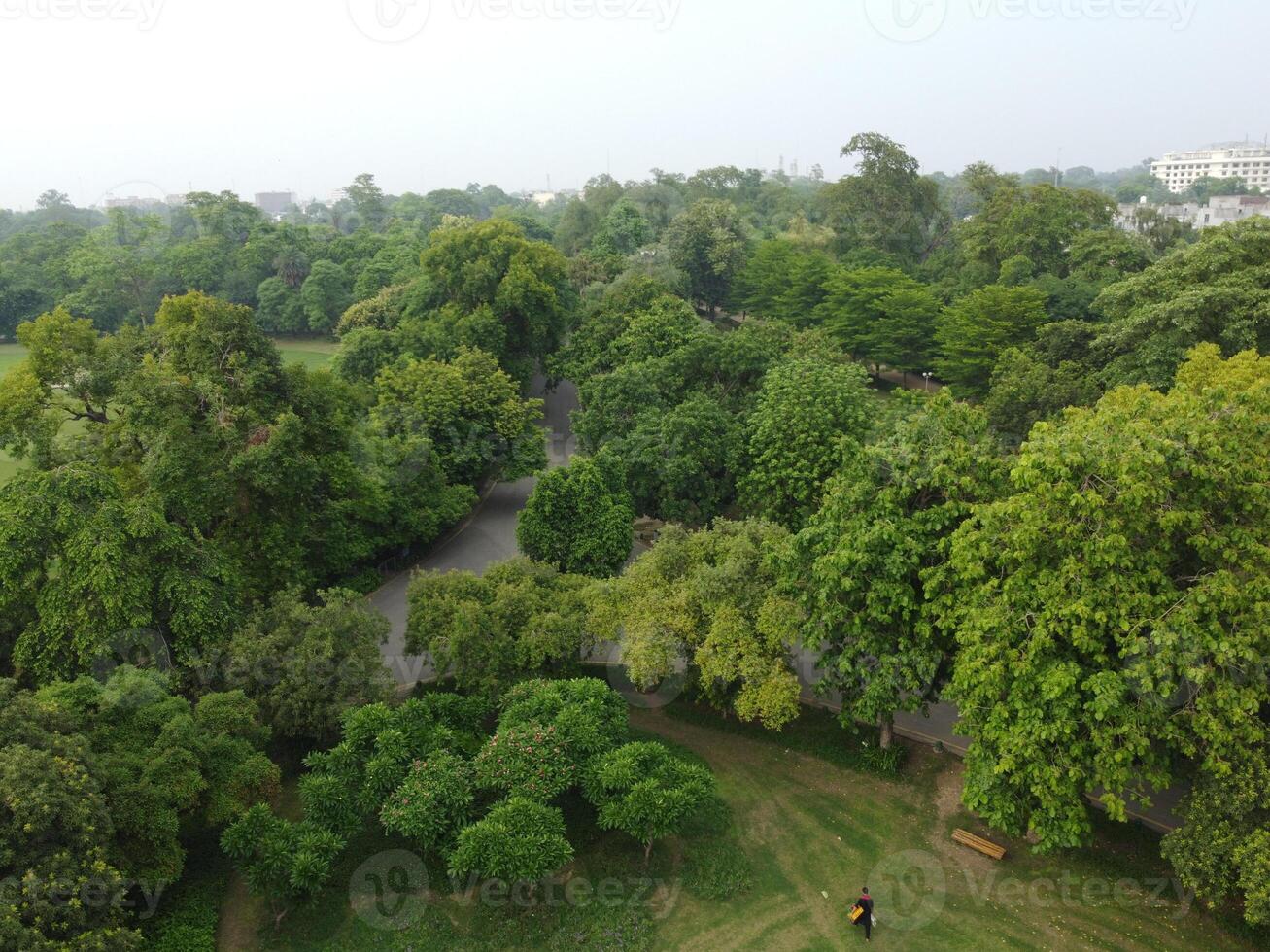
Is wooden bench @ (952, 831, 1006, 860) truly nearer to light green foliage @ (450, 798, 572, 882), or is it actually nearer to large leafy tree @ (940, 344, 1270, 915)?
large leafy tree @ (940, 344, 1270, 915)

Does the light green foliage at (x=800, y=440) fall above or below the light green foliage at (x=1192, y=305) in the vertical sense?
below

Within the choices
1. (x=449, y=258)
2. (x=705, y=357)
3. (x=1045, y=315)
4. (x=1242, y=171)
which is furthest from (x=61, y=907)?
(x=1242, y=171)

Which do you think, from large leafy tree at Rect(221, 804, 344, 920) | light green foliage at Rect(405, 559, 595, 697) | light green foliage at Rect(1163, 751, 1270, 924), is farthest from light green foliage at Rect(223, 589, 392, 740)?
light green foliage at Rect(1163, 751, 1270, 924)

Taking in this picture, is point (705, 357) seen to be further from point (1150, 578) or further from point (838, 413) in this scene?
point (1150, 578)

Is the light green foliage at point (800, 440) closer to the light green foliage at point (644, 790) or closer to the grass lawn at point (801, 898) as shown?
the grass lawn at point (801, 898)
